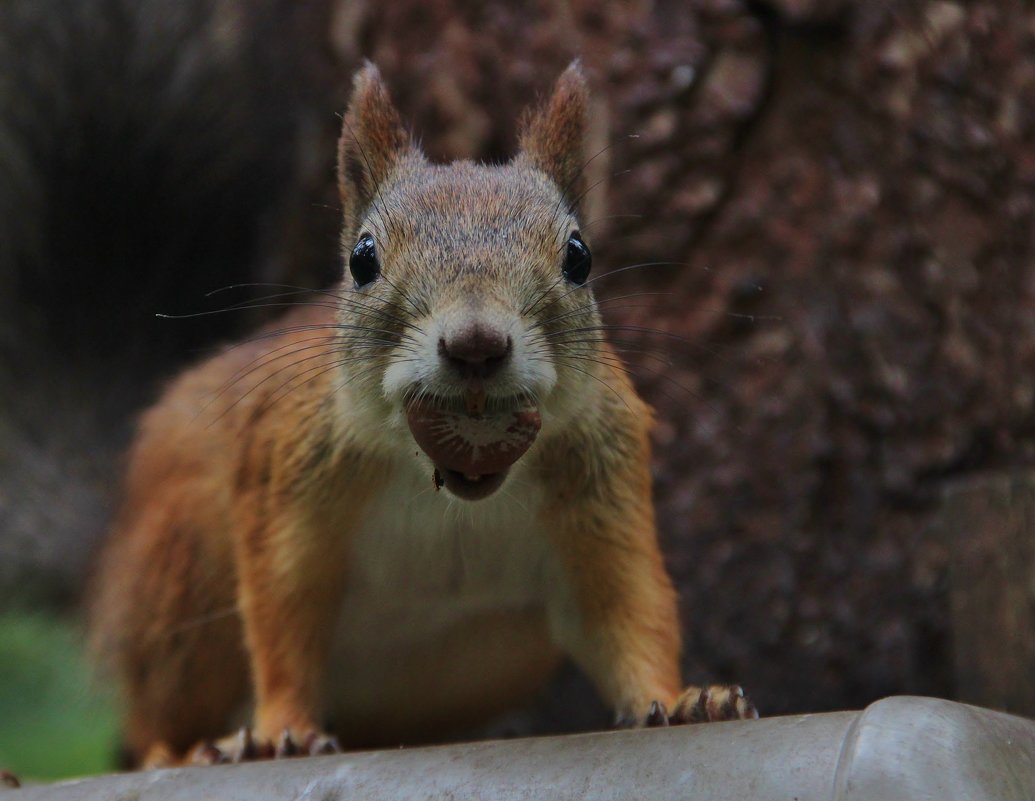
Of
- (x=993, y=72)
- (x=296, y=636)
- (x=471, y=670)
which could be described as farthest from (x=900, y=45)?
(x=296, y=636)

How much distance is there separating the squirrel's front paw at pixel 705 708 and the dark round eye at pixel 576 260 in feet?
1.85

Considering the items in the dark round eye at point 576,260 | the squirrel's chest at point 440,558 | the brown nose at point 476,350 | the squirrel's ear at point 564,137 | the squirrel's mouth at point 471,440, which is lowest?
the squirrel's chest at point 440,558

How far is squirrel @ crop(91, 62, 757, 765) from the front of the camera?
1.56 metres

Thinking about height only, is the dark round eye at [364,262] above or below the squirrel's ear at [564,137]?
below

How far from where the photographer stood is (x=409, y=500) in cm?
189

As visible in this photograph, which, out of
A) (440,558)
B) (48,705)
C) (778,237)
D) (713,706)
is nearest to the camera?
(713,706)

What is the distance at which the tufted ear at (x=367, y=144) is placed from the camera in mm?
1877

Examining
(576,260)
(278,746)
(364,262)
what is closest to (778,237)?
(576,260)

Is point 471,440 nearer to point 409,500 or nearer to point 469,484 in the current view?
point 469,484

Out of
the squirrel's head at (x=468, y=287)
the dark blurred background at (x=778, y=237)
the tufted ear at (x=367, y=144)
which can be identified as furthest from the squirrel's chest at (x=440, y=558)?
the dark blurred background at (x=778, y=237)

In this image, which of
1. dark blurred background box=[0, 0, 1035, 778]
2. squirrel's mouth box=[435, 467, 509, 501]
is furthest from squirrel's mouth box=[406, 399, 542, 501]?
dark blurred background box=[0, 0, 1035, 778]

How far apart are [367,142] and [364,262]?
232 millimetres

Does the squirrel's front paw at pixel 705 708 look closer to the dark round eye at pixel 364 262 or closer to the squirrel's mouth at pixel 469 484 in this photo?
the squirrel's mouth at pixel 469 484

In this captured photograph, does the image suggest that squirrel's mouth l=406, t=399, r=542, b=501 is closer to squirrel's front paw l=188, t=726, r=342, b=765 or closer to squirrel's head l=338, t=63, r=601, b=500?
squirrel's head l=338, t=63, r=601, b=500
